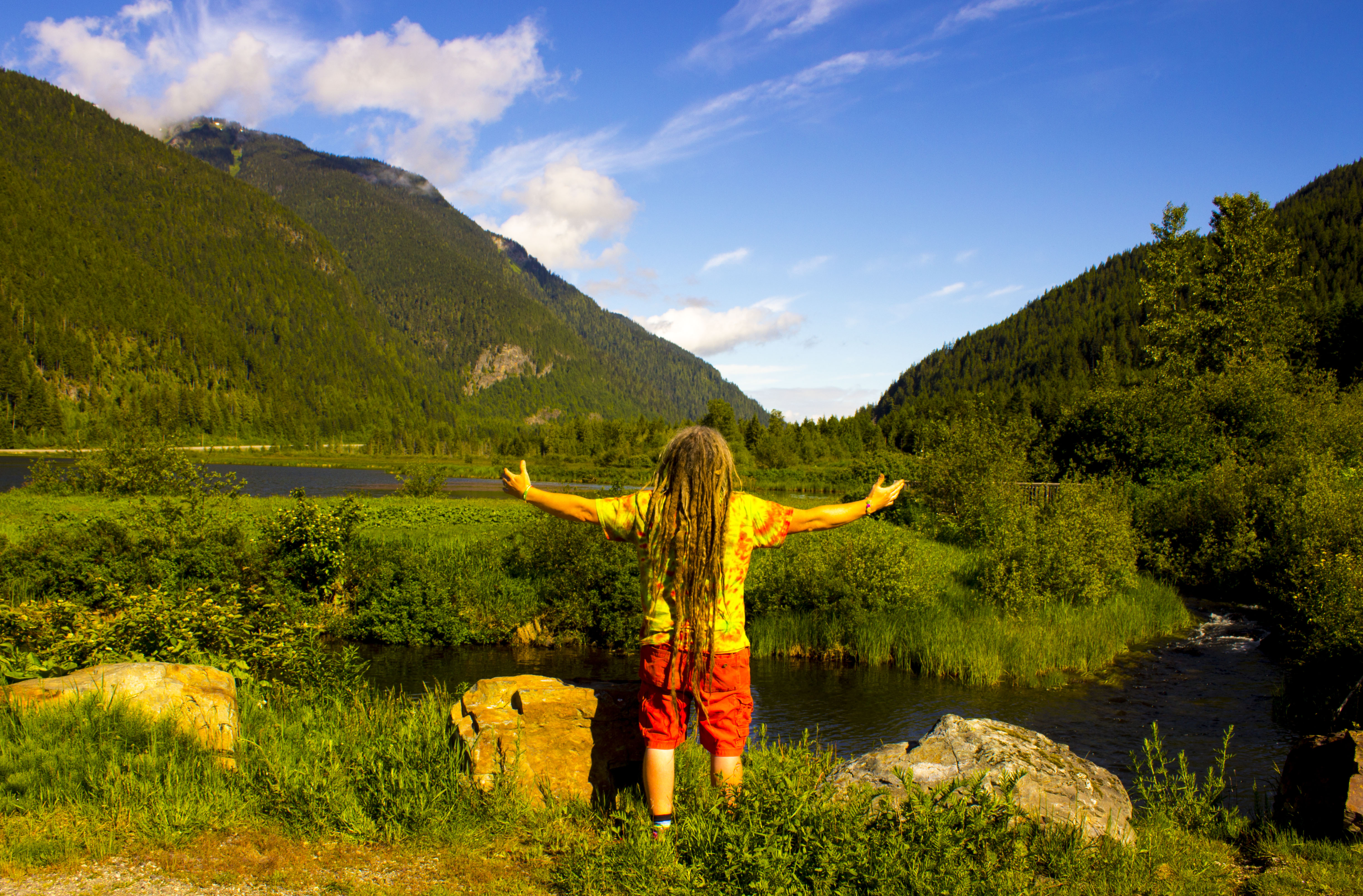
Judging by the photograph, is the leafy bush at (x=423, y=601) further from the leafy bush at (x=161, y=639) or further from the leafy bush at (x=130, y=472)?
the leafy bush at (x=130, y=472)

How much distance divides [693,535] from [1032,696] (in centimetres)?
1319

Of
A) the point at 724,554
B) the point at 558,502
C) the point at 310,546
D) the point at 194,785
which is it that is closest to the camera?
the point at 724,554

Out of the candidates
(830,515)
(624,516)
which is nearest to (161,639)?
(624,516)

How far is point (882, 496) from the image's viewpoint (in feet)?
16.8

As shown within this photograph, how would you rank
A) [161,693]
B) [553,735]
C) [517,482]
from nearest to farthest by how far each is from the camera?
[517,482], [553,735], [161,693]

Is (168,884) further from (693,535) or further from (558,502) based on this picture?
(693,535)

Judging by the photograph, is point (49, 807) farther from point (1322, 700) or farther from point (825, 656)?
point (1322, 700)

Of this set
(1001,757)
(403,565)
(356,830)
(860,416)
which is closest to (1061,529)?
(1001,757)

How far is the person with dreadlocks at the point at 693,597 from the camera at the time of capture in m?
4.51

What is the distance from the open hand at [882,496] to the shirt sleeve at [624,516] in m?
1.49

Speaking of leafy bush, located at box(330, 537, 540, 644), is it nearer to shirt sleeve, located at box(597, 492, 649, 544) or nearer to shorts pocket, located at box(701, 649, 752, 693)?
shirt sleeve, located at box(597, 492, 649, 544)

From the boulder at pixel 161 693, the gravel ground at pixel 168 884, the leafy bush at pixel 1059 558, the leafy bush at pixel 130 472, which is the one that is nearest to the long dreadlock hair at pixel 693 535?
the gravel ground at pixel 168 884

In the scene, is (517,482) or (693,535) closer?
(693,535)

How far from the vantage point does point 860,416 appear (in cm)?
15025
